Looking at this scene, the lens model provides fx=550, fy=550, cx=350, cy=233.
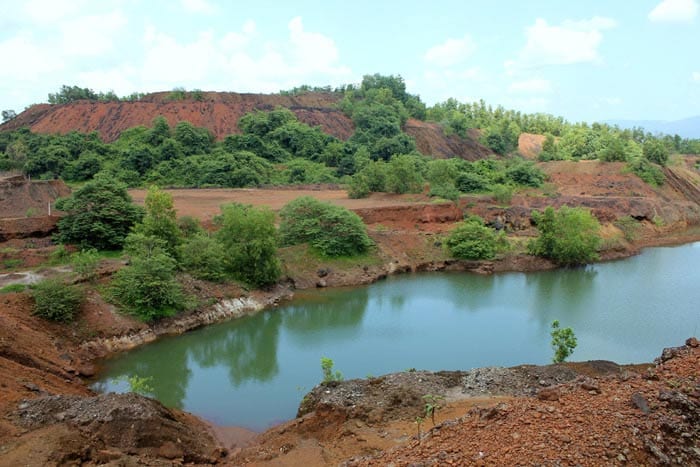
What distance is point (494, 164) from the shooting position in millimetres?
53562

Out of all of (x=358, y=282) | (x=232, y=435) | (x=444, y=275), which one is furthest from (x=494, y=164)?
(x=232, y=435)

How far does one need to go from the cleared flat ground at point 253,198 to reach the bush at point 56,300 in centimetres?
1429

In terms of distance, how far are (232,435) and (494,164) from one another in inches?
1747

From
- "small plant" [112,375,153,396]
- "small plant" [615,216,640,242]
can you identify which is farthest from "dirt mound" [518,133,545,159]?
"small plant" [112,375,153,396]

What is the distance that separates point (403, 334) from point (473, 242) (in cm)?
1193

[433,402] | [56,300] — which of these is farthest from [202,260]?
[433,402]

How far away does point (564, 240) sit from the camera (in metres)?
31.7

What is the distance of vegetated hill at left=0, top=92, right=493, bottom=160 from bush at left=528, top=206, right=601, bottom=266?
115 feet

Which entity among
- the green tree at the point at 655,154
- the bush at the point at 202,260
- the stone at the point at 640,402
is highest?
the green tree at the point at 655,154

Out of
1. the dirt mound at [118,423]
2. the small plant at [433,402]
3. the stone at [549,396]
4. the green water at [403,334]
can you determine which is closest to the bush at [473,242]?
the green water at [403,334]

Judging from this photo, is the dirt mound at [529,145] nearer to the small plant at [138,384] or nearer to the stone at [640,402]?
the small plant at [138,384]

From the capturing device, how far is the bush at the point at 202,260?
24.0 m

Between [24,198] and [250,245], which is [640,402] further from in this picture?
[24,198]

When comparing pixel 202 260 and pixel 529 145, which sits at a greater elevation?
pixel 529 145
